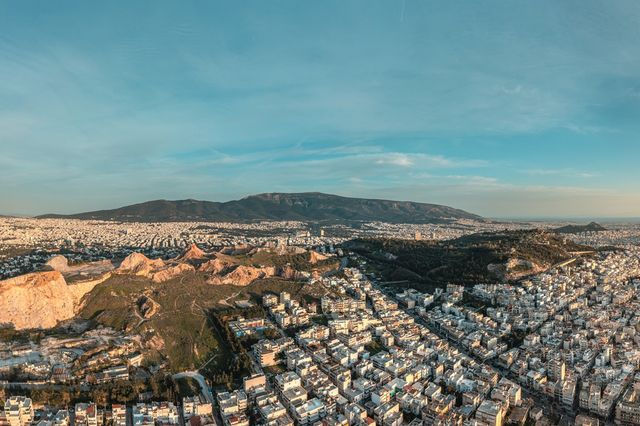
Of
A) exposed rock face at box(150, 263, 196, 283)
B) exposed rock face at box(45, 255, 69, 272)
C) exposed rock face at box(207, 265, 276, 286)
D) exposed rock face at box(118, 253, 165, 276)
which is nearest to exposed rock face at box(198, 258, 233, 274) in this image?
exposed rock face at box(150, 263, 196, 283)

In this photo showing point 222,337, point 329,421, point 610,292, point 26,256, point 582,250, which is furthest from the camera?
point 582,250

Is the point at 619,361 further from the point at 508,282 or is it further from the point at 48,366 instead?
the point at 48,366

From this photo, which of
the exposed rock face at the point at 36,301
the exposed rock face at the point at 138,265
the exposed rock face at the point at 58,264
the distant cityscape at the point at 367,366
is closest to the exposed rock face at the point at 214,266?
the exposed rock face at the point at 138,265

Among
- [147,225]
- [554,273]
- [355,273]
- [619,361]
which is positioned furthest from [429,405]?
[147,225]

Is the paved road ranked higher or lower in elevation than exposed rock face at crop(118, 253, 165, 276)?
lower

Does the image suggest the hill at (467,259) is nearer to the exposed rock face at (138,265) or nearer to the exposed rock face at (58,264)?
the exposed rock face at (138,265)

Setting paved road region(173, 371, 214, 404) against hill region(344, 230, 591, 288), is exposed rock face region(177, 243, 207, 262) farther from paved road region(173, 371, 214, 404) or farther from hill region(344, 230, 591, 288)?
paved road region(173, 371, 214, 404)
